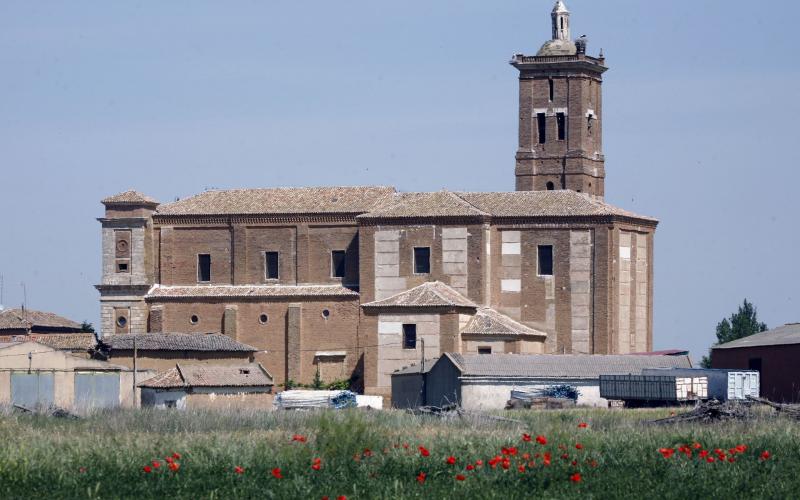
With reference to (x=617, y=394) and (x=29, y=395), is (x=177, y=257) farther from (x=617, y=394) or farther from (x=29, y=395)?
(x=617, y=394)

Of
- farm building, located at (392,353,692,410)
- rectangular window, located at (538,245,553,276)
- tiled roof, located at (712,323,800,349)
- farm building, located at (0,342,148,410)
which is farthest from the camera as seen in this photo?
rectangular window, located at (538,245,553,276)

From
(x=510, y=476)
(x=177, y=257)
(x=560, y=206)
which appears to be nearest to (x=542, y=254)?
(x=560, y=206)

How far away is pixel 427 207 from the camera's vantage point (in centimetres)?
5956

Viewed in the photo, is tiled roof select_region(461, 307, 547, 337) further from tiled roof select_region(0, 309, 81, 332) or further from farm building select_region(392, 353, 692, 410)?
tiled roof select_region(0, 309, 81, 332)

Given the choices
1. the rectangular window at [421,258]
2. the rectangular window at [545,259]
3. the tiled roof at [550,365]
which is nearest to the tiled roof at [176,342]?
the rectangular window at [421,258]

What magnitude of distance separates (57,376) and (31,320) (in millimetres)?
21671

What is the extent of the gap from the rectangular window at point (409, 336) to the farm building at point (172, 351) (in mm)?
5435

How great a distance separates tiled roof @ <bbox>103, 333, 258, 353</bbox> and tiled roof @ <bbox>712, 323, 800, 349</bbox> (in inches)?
661

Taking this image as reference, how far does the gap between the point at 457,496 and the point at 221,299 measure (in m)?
41.5

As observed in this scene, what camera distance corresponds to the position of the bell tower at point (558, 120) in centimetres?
6356

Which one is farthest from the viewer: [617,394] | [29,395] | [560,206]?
[560,206]

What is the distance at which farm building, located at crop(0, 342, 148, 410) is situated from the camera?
54.9m

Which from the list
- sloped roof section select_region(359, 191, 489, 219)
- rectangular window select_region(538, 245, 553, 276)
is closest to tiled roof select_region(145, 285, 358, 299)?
sloped roof section select_region(359, 191, 489, 219)

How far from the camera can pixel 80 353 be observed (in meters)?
59.3
